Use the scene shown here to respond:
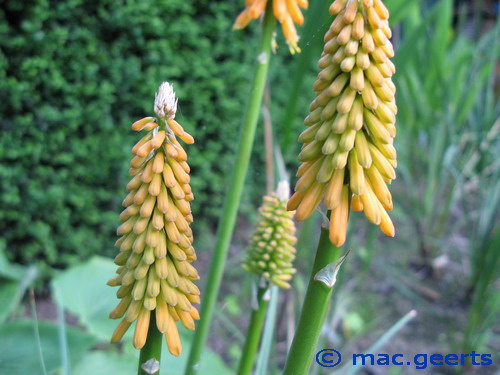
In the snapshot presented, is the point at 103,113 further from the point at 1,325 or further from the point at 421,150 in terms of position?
the point at 421,150

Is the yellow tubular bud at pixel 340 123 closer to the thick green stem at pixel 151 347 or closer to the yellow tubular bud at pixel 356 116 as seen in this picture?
the yellow tubular bud at pixel 356 116

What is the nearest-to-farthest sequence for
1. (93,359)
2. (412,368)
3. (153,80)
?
1. (93,359)
2. (412,368)
3. (153,80)

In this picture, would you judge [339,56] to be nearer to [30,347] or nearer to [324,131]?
[324,131]

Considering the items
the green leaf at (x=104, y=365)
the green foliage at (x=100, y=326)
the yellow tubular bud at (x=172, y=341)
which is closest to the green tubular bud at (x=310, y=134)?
the yellow tubular bud at (x=172, y=341)

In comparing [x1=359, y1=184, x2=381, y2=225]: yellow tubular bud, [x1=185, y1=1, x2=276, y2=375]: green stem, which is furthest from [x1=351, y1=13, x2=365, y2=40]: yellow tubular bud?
[x1=185, y1=1, x2=276, y2=375]: green stem

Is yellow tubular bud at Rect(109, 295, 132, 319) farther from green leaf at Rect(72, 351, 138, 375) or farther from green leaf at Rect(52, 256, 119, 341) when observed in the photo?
green leaf at Rect(72, 351, 138, 375)

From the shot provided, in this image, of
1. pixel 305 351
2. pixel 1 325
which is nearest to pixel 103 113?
pixel 1 325
